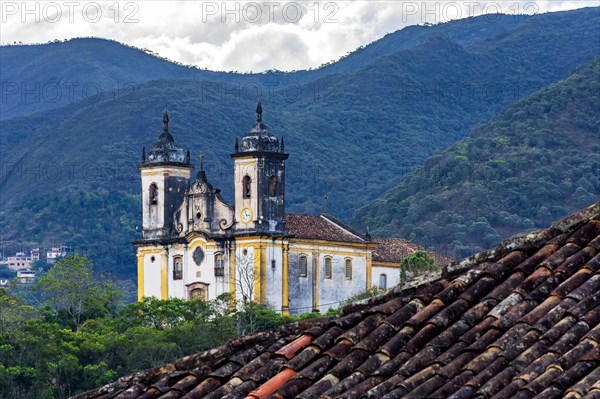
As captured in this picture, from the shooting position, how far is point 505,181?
139 meters

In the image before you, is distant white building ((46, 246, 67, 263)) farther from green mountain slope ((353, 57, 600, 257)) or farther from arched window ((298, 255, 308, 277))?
arched window ((298, 255, 308, 277))

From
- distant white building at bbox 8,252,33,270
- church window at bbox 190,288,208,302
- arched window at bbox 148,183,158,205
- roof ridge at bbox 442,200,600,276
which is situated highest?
roof ridge at bbox 442,200,600,276

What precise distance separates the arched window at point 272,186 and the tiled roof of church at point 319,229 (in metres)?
1.42

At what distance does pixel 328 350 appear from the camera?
981cm

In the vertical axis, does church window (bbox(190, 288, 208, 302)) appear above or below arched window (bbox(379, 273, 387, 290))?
below

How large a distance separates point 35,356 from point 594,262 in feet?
196

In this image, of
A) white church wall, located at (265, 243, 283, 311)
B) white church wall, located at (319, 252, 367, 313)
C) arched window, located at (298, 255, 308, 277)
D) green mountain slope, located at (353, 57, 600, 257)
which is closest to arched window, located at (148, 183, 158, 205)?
white church wall, located at (265, 243, 283, 311)

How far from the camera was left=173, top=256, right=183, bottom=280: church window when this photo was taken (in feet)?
269

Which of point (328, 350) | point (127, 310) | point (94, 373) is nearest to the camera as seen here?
point (328, 350)

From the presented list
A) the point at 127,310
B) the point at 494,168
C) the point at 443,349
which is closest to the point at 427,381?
the point at 443,349

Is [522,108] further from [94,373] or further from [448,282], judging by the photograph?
[448,282]

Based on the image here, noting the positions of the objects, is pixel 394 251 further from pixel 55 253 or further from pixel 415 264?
pixel 55 253

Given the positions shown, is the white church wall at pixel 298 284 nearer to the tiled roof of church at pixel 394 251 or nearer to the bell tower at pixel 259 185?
the bell tower at pixel 259 185

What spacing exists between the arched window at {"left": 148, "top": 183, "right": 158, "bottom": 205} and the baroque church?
0.11 m
